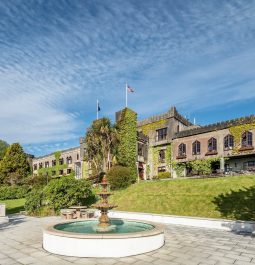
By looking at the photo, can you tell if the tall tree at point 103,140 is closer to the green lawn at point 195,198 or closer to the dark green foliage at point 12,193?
the green lawn at point 195,198

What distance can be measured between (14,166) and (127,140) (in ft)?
103

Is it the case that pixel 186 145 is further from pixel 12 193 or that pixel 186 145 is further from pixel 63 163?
pixel 63 163

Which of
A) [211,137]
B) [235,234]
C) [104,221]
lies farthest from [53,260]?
[211,137]

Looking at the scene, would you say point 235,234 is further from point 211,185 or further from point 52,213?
point 52,213

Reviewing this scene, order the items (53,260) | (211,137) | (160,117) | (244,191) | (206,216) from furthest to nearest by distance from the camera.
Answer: (160,117) → (211,137) → (244,191) → (206,216) → (53,260)

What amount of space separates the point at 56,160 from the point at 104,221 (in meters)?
52.5

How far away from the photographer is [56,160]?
63688 millimetres

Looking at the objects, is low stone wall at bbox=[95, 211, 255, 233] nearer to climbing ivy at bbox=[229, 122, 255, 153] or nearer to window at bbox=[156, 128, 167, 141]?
climbing ivy at bbox=[229, 122, 255, 153]

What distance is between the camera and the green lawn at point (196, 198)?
18.9 m

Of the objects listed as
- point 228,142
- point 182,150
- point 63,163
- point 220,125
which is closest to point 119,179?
point 182,150

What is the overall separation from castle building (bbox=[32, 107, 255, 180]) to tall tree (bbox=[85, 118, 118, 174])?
3665 mm

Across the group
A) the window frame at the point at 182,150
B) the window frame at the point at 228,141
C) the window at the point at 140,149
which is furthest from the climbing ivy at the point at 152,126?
the window frame at the point at 228,141

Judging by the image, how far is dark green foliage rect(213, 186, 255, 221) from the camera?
17.7 meters

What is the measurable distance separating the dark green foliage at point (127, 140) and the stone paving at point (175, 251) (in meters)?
24.1
